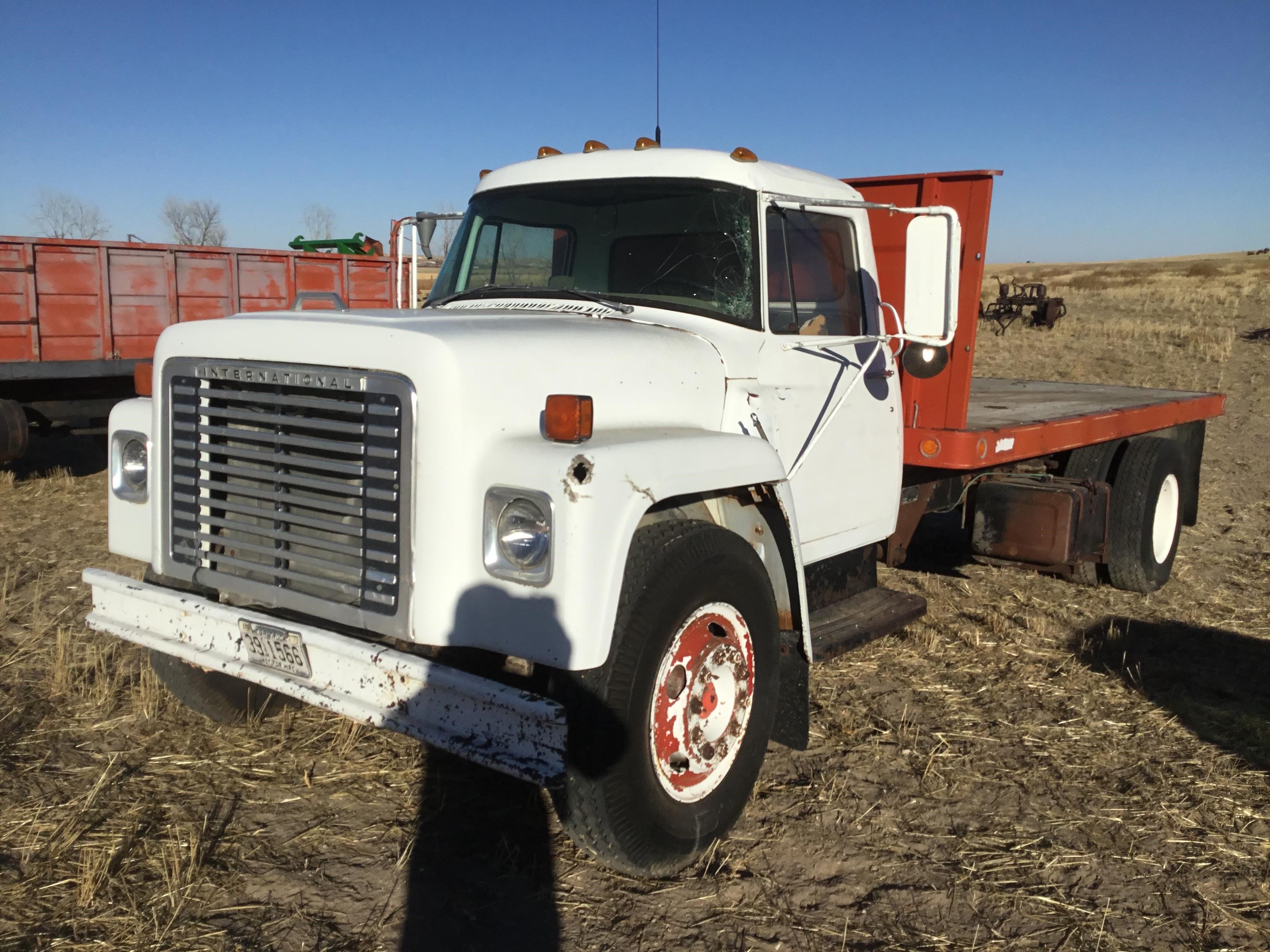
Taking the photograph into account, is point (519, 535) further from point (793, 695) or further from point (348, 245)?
point (348, 245)

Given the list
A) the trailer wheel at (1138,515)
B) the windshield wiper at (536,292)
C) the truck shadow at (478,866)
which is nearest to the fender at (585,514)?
the truck shadow at (478,866)

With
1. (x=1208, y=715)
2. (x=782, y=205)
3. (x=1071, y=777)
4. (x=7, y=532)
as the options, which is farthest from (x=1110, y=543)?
(x=7, y=532)

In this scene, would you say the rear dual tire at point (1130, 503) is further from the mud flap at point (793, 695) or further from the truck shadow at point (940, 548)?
the mud flap at point (793, 695)

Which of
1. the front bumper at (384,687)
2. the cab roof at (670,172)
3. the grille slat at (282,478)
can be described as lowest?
the front bumper at (384,687)

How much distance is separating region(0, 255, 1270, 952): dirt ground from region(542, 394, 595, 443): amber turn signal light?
1.40 metres

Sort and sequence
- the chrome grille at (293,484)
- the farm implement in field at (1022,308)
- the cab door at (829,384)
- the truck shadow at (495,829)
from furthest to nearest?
the farm implement in field at (1022,308), the cab door at (829,384), the chrome grille at (293,484), the truck shadow at (495,829)

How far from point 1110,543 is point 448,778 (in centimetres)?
482

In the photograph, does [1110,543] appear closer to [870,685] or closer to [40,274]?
[870,685]

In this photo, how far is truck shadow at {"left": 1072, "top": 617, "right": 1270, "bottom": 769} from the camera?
4707 millimetres

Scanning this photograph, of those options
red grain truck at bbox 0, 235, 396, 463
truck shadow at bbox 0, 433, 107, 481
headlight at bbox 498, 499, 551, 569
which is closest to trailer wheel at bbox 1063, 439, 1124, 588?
headlight at bbox 498, 499, 551, 569

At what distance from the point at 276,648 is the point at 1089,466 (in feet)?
17.5

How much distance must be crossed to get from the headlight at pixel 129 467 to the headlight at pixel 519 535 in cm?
167

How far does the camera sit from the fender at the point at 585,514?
2.76 m

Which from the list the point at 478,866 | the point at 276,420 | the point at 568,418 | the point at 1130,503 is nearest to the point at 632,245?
the point at 568,418
